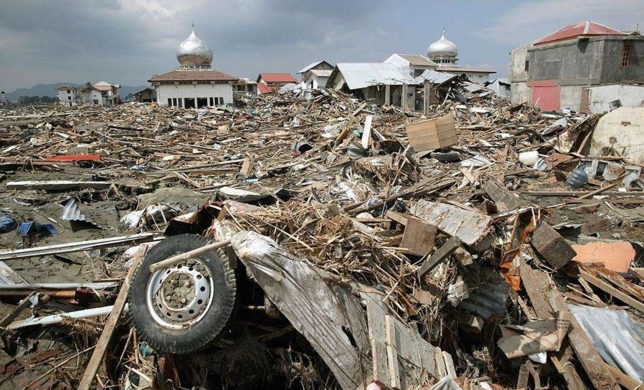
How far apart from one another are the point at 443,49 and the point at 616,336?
184ft

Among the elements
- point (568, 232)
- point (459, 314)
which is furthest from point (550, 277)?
point (568, 232)

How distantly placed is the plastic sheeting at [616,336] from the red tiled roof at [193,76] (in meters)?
38.3

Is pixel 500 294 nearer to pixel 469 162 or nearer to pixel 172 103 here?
pixel 469 162

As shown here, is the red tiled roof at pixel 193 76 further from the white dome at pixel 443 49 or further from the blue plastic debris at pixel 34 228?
the blue plastic debris at pixel 34 228

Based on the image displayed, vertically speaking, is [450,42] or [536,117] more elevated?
[450,42]

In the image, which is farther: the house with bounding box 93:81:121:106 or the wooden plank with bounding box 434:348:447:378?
the house with bounding box 93:81:121:106

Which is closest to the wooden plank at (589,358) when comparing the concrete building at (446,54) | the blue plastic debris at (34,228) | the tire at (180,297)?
the tire at (180,297)

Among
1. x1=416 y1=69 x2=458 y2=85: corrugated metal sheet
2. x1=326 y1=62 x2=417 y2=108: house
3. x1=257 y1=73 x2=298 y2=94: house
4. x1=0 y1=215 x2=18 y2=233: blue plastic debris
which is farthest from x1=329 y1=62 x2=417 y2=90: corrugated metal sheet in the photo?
x1=257 y1=73 x2=298 y2=94: house

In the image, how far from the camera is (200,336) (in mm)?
3109

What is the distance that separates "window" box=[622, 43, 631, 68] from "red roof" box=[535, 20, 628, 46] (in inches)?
88.7

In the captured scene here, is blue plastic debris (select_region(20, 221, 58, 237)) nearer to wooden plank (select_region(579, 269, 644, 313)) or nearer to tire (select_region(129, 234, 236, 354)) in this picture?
tire (select_region(129, 234, 236, 354))

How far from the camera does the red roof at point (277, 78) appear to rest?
198 ft

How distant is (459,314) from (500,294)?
0.51m

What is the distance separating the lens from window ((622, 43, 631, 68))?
23609 millimetres
